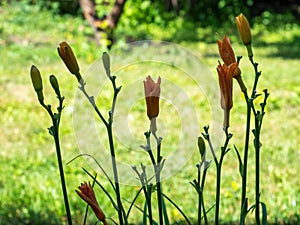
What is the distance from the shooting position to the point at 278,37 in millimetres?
11391

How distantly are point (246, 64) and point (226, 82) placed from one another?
7174mm

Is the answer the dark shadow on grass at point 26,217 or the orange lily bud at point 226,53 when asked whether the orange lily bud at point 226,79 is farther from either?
the dark shadow on grass at point 26,217

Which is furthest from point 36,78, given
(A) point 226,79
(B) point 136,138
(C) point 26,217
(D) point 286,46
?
(D) point 286,46

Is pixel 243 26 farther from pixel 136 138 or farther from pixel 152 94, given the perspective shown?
pixel 136 138

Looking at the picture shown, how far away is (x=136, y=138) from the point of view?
4.89 metres

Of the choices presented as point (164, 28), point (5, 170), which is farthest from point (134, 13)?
point (5, 170)

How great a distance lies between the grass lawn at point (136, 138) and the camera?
11.3ft

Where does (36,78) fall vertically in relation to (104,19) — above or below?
below

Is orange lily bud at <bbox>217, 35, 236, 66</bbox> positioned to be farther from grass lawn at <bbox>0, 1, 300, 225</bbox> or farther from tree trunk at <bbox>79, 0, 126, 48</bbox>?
tree trunk at <bbox>79, 0, 126, 48</bbox>

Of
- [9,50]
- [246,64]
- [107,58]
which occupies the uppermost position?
[9,50]

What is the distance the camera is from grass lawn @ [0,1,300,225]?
3451 millimetres

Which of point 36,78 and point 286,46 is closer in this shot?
point 36,78

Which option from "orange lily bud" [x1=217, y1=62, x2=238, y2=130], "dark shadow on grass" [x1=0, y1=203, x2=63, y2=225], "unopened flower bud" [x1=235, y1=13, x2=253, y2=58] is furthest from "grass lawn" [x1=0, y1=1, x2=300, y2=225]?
"orange lily bud" [x1=217, y1=62, x2=238, y2=130]

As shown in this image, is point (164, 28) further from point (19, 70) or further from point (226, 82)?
point (226, 82)
